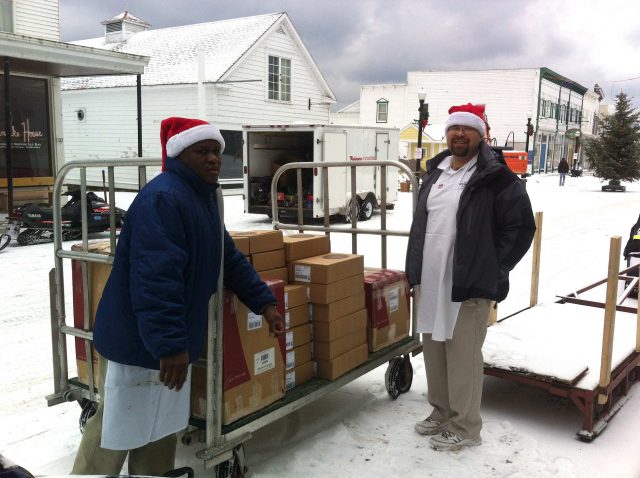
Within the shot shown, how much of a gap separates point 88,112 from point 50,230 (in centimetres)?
1508

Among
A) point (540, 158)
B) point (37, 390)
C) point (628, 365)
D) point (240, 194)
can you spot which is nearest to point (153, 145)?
point (240, 194)

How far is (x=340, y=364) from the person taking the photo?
406 cm

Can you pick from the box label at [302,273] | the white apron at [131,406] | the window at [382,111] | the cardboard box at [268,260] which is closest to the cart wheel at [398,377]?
the box label at [302,273]

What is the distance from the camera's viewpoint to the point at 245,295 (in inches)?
125

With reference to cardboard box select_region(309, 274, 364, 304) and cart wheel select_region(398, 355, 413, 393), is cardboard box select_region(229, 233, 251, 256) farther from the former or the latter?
cart wheel select_region(398, 355, 413, 393)

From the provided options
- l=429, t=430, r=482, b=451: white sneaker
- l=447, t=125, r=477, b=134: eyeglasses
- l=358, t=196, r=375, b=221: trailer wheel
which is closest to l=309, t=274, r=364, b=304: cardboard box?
l=429, t=430, r=482, b=451: white sneaker

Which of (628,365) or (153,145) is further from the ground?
(153,145)

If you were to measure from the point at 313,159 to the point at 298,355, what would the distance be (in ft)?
35.8

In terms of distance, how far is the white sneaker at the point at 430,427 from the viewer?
4031 mm

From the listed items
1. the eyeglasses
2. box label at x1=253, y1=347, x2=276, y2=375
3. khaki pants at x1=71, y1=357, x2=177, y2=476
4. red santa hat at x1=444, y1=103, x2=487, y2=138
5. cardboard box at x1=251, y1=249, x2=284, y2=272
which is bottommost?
khaki pants at x1=71, y1=357, x2=177, y2=476

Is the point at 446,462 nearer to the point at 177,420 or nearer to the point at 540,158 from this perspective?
the point at 177,420

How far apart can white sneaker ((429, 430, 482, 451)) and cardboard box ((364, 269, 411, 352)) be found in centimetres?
83

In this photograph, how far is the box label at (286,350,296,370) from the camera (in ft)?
12.5

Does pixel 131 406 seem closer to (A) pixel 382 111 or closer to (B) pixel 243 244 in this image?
(B) pixel 243 244
